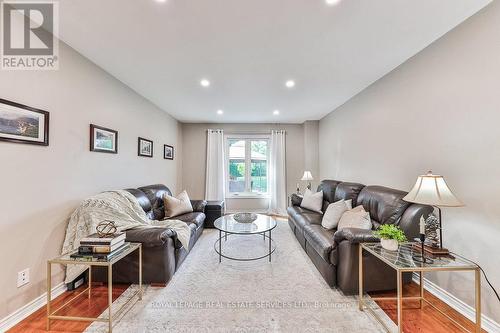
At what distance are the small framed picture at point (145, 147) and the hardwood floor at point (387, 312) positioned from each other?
7.10 ft

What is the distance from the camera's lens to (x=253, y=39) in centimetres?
204

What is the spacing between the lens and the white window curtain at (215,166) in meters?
5.50

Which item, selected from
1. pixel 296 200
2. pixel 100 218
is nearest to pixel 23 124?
pixel 100 218

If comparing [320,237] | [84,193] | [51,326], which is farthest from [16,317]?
[320,237]

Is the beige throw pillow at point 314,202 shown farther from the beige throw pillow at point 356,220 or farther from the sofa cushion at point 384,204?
the beige throw pillow at point 356,220

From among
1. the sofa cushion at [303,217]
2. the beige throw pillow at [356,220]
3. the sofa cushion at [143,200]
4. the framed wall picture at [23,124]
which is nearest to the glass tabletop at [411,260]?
the beige throw pillow at [356,220]

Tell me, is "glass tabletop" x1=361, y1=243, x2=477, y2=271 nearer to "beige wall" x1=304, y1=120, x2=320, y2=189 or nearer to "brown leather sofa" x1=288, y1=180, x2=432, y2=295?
"brown leather sofa" x1=288, y1=180, x2=432, y2=295

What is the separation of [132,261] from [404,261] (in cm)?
251

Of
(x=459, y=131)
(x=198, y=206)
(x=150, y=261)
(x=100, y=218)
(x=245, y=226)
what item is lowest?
(x=150, y=261)

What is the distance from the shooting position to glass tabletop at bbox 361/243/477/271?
1.47m

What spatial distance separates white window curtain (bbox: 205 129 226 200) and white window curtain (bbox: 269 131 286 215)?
1289 millimetres

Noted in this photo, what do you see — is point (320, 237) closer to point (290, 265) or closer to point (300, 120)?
point (290, 265)

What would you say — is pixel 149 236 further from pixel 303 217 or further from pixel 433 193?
pixel 433 193

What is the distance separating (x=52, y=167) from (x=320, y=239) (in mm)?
2862
